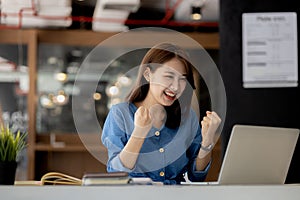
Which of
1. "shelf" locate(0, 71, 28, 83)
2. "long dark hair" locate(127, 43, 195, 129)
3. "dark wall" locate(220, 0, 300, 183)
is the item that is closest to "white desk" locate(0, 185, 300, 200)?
"long dark hair" locate(127, 43, 195, 129)

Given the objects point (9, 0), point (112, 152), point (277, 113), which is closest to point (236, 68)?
point (277, 113)

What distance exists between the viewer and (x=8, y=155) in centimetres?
267

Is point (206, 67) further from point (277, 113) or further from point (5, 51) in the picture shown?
point (5, 51)

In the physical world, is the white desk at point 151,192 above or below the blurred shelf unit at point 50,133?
above

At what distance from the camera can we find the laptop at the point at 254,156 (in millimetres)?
2625

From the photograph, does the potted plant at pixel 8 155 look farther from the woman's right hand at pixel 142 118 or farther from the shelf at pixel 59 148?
the shelf at pixel 59 148

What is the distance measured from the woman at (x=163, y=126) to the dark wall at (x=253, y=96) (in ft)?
7.30

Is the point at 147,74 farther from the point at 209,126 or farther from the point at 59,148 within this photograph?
the point at 59,148

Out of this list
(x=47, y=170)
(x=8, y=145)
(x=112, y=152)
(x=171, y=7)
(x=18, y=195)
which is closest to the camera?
(x=18, y=195)

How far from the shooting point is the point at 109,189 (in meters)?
2.28

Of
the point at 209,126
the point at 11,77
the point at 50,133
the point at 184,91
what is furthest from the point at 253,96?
the point at 11,77

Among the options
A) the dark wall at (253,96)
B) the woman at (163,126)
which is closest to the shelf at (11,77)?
the dark wall at (253,96)

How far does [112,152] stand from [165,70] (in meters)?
0.46

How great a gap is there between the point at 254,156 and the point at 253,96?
8.47 ft
